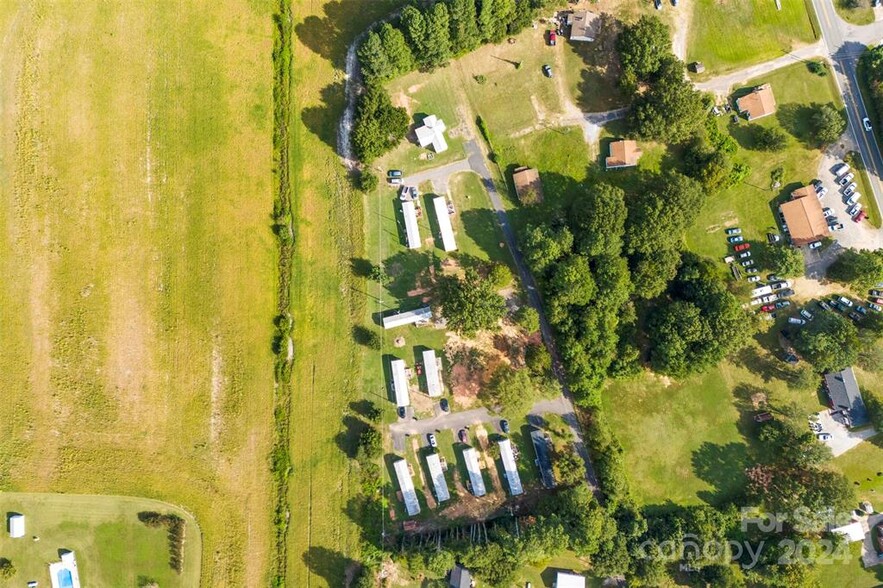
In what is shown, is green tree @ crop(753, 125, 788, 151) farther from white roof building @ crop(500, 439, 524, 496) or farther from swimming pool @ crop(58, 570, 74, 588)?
swimming pool @ crop(58, 570, 74, 588)

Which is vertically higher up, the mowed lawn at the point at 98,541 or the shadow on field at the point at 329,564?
the mowed lawn at the point at 98,541

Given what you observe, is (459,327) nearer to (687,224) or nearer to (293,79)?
(687,224)

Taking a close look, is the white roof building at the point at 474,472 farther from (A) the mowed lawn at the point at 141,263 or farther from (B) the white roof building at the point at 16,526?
(B) the white roof building at the point at 16,526

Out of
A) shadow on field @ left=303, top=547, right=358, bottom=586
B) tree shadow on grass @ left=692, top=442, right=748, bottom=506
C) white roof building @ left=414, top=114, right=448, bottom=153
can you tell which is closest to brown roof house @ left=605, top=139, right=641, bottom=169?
white roof building @ left=414, top=114, right=448, bottom=153

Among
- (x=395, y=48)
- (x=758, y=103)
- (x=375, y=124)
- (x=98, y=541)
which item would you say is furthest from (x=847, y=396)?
(x=98, y=541)

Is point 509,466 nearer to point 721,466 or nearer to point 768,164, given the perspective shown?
point 721,466

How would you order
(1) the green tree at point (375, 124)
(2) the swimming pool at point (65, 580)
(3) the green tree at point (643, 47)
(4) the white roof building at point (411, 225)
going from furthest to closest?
1. (4) the white roof building at point (411, 225)
2. (3) the green tree at point (643, 47)
3. (2) the swimming pool at point (65, 580)
4. (1) the green tree at point (375, 124)

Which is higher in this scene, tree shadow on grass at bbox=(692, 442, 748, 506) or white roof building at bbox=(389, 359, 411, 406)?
white roof building at bbox=(389, 359, 411, 406)

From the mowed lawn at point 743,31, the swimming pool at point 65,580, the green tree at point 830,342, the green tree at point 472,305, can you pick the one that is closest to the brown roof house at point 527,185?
the green tree at point 472,305
